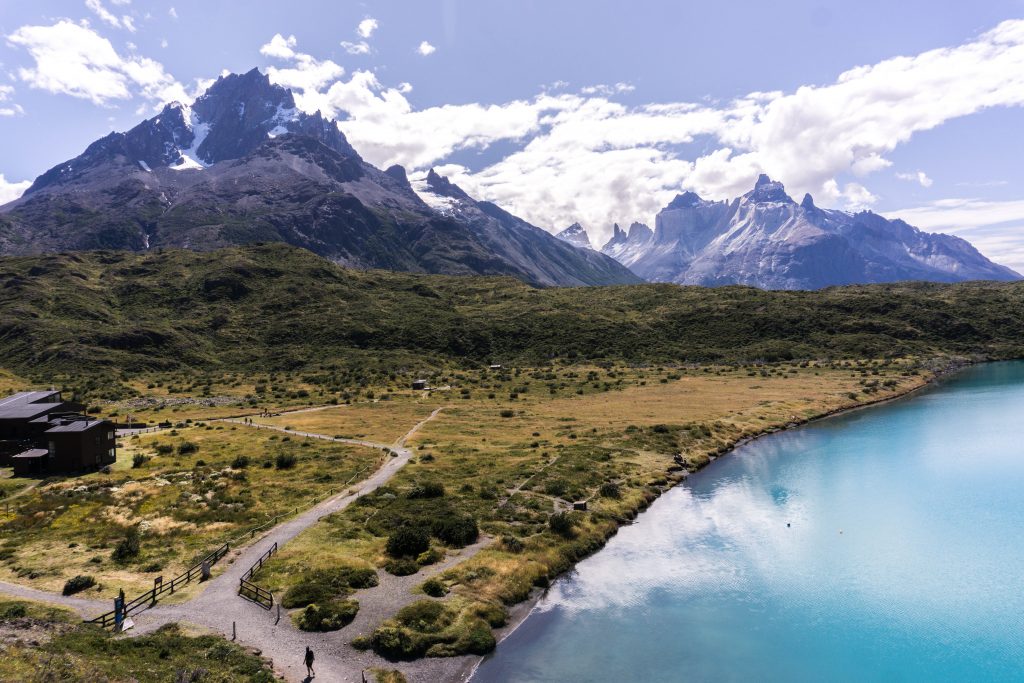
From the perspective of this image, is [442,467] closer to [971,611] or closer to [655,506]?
[655,506]

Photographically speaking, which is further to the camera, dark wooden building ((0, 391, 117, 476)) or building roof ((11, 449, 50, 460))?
dark wooden building ((0, 391, 117, 476))

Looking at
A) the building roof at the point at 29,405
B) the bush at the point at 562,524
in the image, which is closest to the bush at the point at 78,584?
the bush at the point at 562,524

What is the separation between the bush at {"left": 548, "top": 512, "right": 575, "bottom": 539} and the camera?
49344mm

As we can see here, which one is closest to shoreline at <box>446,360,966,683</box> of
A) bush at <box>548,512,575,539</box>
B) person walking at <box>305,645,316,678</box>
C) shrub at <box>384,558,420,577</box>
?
bush at <box>548,512,575,539</box>

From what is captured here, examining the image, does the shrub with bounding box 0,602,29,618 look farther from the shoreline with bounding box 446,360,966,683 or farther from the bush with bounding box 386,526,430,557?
the shoreline with bounding box 446,360,966,683

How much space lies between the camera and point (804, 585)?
42719 mm

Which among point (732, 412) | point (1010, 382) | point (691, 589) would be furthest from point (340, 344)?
point (1010, 382)

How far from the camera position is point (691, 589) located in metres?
42.5

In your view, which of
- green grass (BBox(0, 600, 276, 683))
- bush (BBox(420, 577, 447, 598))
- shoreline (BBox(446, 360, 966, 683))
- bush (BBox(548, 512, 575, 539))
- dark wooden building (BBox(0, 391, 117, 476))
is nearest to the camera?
green grass (BBox(0, 600, 276, 683))

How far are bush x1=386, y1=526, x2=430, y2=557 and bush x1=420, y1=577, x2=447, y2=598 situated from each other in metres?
5.36

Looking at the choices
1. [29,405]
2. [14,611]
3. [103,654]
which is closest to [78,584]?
[14,611]

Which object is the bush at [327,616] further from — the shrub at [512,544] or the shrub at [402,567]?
the shrub at [512,544]

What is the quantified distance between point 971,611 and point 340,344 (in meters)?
185

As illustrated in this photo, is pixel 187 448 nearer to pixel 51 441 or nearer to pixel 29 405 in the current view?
pixel 51 441
